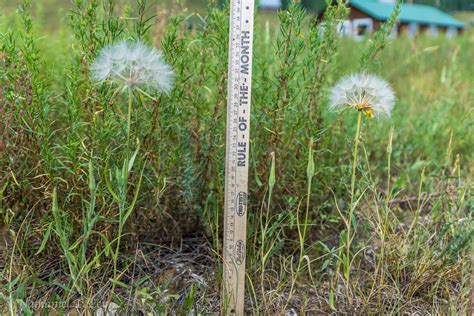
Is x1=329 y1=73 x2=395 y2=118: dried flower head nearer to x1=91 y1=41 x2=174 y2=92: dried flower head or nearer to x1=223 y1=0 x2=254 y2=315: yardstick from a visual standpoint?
x1=223 y1=0 x2=254 y2=315: yardstick

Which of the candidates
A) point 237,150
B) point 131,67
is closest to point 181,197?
point 237,150

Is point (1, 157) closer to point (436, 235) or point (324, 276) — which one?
point (324, 276)

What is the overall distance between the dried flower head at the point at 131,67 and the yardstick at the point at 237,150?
0.27 metres

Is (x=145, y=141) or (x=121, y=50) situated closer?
(x=121, y=50)

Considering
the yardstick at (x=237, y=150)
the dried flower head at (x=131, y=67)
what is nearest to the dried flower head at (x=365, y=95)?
the yardstick at (x=237, y=150)

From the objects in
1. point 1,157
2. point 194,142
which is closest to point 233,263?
point 194,142

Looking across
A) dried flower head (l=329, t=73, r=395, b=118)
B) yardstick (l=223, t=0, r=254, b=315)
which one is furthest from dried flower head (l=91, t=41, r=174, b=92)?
dried flower head (l=329, t=73, r=395, b=118)

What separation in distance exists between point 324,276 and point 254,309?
0.56 meters

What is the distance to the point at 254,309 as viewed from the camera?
92.0 inches

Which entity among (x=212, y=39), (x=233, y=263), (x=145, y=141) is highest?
(x=212, y=39)

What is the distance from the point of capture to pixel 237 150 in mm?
2193

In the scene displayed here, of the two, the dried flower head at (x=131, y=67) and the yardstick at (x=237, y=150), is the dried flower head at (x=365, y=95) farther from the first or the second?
the dried flower head at (x=131, y=67)

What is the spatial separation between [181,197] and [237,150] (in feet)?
2.33

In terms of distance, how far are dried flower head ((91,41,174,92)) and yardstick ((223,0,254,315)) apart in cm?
27
